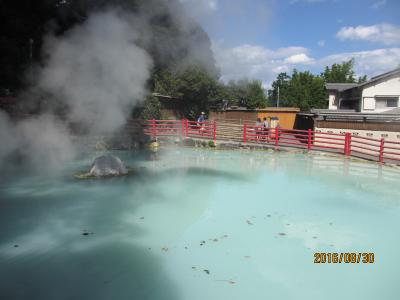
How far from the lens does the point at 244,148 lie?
624 inches

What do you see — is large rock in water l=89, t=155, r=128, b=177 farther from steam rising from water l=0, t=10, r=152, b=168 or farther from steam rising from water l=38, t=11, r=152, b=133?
steam rising from water l=38, t=11, r=152, b=133

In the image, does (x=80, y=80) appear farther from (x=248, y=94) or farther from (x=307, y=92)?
(x=307, y=92)

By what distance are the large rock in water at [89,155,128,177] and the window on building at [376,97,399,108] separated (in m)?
16.6

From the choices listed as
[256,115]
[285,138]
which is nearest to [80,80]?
[285,138]

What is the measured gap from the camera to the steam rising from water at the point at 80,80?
9.89 meters

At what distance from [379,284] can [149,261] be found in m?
2.92

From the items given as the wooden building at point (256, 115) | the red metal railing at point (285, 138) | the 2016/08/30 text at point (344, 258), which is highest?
the wooden building at point (256, 115)

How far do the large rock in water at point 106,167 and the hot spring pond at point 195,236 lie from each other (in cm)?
44

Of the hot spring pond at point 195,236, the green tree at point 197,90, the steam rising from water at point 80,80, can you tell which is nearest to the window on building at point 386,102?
the green tree at point 197,90

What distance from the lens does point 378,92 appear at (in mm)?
20062

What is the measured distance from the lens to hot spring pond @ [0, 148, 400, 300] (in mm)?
4094

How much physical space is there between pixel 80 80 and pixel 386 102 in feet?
57.0

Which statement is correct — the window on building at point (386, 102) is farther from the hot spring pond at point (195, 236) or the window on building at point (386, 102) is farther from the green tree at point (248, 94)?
the hot spring pond at point (195, 236)

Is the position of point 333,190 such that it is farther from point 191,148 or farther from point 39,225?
point 191,148
